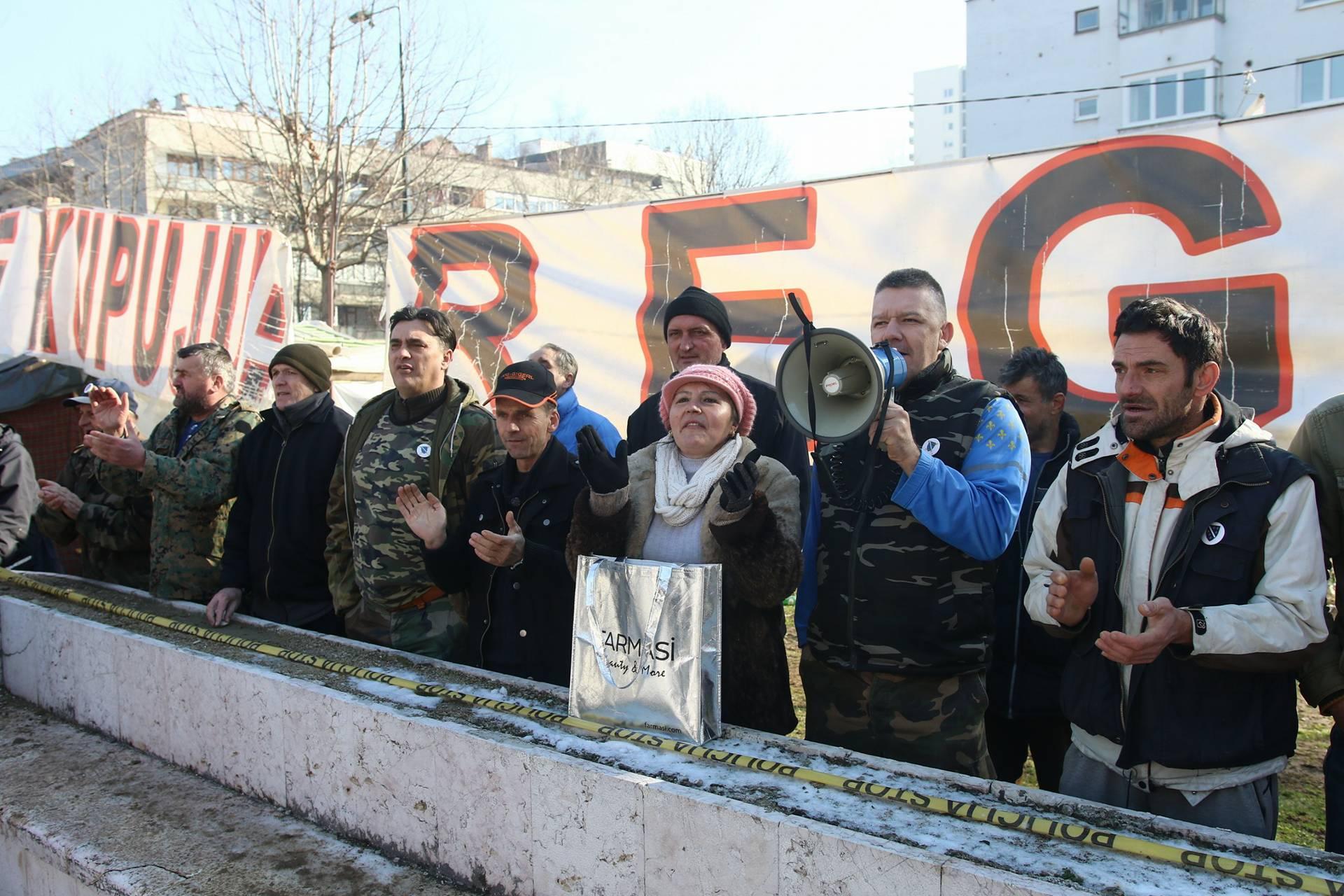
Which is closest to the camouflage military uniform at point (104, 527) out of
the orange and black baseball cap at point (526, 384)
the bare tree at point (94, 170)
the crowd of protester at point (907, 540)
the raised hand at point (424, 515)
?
the crowd of protester at point (907, 540)

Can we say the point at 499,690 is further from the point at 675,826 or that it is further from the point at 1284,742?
the point at 1284,742

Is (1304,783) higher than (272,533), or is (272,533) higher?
(272,533)

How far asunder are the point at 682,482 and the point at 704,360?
1020 mm

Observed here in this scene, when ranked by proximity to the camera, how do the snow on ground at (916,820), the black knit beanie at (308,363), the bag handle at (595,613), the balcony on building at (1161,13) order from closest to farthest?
the snow on ground at (916,820), the bag handle at (595,613), the black knit beanie at (308,363), the balcony on building at (1161,13)

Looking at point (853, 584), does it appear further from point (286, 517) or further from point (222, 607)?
point (222, 607)

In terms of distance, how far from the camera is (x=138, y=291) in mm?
8523

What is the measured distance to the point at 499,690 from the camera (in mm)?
2980

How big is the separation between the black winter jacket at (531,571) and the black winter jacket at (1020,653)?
1485mm

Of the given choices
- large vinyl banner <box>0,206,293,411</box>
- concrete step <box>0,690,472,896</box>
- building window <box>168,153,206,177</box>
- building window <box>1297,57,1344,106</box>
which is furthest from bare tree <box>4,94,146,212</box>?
building window <box>1297,57,1344,106</box>

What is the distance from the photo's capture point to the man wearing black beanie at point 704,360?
10.9 ft

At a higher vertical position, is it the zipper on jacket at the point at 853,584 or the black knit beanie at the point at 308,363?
the black knit beanie at the point at 308,363

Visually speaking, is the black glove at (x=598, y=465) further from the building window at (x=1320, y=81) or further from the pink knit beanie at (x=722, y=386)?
the building window at (x=1320, y=81)

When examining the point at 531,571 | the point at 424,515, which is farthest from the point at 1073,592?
the point at 424,515

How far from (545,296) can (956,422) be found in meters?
4.59
